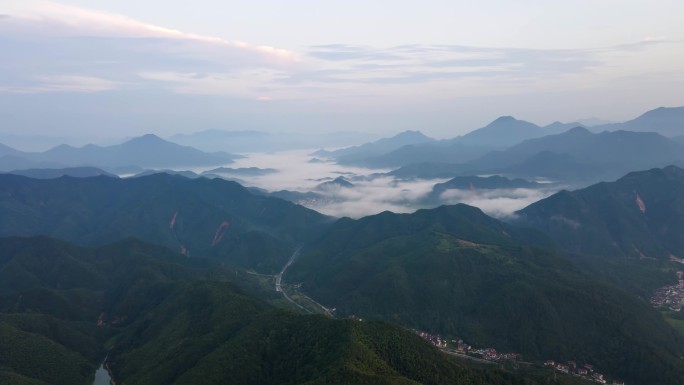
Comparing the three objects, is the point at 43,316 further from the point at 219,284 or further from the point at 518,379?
the point at 518,379

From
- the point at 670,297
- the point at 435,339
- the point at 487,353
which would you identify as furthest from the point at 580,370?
the point at 670,297

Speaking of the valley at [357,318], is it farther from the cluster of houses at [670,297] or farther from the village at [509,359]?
the cluster of houses at [670,297]

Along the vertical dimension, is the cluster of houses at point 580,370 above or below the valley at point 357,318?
below

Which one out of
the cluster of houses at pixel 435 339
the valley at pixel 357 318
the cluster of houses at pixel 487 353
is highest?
the valley at pixel 357 318

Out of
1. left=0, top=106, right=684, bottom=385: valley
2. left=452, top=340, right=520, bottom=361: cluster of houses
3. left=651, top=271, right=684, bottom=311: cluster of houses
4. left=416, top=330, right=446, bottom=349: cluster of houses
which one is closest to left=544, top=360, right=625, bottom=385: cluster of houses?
left=0, top=106, right=684, bottom=385: valley

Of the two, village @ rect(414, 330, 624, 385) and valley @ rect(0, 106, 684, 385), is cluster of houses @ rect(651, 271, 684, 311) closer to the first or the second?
valley @ rect(0, 106, 684, 385)

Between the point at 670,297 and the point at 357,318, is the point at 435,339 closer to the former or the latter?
the point at 357,318

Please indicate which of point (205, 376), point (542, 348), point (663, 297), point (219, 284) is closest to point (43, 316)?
point (219, 284)

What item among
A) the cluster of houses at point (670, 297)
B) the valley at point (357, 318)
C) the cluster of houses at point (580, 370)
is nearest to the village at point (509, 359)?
the cluster of houses at point (580, 370)
